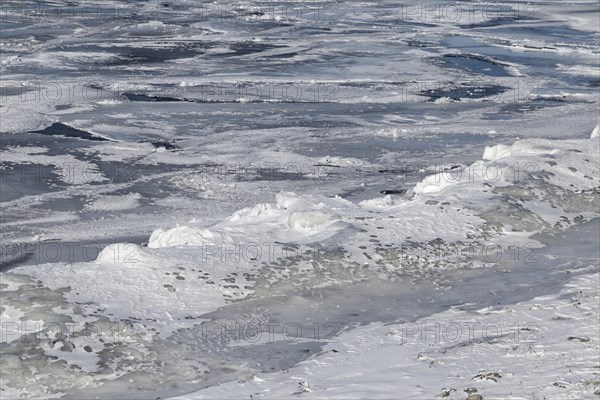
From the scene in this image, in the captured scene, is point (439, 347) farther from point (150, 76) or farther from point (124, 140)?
point (150, 76)

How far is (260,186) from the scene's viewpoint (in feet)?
49.2

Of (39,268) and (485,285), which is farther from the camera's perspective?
(485,285)

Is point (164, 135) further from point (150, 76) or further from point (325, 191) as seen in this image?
point (150, 76)

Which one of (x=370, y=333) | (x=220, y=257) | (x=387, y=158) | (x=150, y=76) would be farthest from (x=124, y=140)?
(x=370, y=333)

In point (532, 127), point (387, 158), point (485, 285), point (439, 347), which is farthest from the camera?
point (532, 127)

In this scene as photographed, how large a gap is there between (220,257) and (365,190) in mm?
5045

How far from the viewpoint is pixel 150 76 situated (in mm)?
23766

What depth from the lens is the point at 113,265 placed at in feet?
31.7

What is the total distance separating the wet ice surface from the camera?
873cm

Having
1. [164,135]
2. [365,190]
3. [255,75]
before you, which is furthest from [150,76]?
[365,190]

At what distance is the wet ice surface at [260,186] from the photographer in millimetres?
8727

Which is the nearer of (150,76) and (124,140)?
(124,140)

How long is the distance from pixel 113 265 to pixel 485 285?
3499 mm

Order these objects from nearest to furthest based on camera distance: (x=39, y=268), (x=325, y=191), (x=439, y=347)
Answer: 1. (x=439, y=347)
2. (x=39, y=268)
3. (x=325, y=191)
